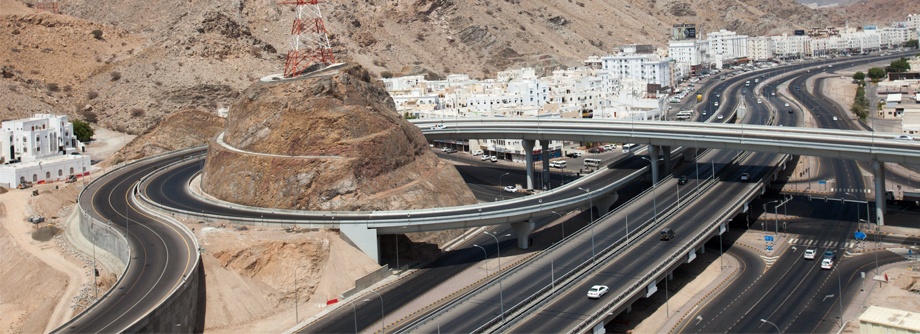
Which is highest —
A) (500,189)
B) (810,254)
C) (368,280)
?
(500,189)

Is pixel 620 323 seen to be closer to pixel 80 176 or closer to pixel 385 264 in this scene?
pixel 385 264

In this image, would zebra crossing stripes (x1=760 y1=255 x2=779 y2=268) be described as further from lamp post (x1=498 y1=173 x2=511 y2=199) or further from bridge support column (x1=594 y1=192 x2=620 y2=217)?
lamp post (x1=498 y1=173 x2=511 y2=199)

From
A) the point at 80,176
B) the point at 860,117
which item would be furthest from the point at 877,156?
the point at 80,176

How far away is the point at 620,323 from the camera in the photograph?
202 feet

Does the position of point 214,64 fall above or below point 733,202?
above

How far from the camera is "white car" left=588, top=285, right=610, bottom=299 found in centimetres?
5836

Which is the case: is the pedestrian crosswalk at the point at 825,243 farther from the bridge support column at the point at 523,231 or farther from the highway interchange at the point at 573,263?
the bridge support column at the point at 523,231

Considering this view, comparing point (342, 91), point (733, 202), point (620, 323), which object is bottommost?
point (620, 323)

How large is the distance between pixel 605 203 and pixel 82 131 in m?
78.2

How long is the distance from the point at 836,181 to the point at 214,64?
312ft

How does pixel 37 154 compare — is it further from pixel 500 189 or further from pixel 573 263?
pixel 573 263

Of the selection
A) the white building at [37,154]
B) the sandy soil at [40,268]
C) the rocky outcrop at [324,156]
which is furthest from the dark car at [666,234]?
the white building at [37,154]

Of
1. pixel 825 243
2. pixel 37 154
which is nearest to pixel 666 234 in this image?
pixel 825 243

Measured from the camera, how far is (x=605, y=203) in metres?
87.1
